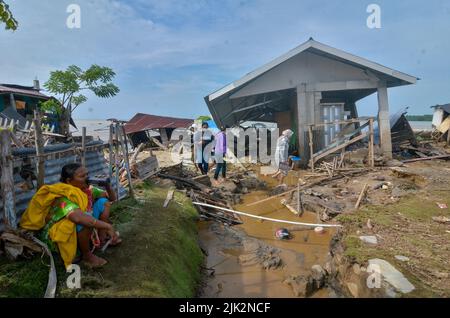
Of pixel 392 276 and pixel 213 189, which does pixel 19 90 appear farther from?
pixel 392 276

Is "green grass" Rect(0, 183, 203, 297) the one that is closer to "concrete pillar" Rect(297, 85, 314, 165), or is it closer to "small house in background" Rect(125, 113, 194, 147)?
"concrete pillar" Rect(297, 85, 314, 165)

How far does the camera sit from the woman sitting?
3109mm

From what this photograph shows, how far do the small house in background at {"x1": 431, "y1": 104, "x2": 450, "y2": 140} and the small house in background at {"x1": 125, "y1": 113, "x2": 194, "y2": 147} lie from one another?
58.8 feet

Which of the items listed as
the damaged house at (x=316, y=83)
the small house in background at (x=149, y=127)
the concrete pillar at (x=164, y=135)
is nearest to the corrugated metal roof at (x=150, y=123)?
the small house in background at (x=149, y=127)

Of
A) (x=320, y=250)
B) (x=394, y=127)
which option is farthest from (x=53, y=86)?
(x=394, y=127)

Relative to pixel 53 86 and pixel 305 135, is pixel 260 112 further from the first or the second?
pixel 53 86

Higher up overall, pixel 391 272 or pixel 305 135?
pixel 305 135

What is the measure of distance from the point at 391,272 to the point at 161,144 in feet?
66.3

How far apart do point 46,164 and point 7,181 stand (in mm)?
1108

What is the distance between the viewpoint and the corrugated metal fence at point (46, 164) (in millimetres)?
3877

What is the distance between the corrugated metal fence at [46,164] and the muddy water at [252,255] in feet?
7.92

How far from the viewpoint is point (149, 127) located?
21.9 m

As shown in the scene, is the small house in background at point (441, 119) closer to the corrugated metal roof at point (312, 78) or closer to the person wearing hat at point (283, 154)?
the corrugated metal roof at point (312, 78)
